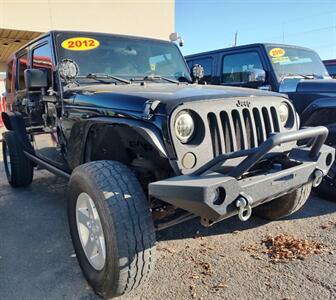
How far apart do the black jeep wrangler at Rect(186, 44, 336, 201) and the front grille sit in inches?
57.8

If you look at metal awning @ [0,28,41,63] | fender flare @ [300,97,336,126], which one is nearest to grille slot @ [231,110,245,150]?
fender flare @ [300,97,336,126]

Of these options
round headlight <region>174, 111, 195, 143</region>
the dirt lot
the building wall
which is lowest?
the dirt lot

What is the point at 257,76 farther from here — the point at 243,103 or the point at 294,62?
the point at 243,103

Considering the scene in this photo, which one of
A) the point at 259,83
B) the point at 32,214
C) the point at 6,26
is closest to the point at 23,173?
the point at 32,214

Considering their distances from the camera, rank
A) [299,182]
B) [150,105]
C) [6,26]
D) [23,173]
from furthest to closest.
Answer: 1. [6,26]
2. [23,173]
3. [299,182]
4. [150,105]

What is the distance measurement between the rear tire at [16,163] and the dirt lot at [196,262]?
0.92 m

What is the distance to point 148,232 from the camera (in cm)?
228

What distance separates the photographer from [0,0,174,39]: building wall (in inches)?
597

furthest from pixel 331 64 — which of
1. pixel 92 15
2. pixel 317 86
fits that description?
pixel 92 15

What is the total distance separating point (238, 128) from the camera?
8.48 ft

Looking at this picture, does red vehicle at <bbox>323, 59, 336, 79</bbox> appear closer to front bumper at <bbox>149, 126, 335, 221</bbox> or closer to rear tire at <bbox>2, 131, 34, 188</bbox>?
front bumper at <bbox>149, 126, 335, 221</bbox>

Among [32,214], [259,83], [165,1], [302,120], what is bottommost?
[32,214]

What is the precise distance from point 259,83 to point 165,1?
52.9ft

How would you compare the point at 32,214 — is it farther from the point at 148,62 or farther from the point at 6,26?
the point at 6,26
